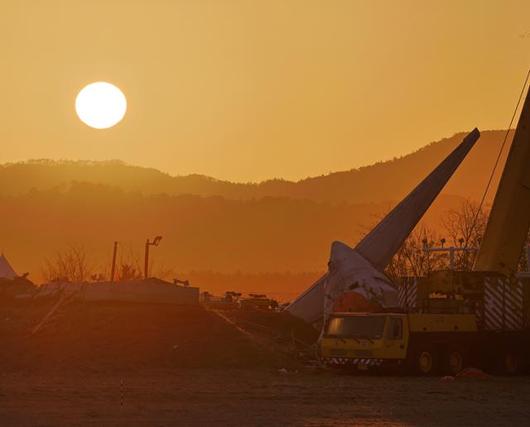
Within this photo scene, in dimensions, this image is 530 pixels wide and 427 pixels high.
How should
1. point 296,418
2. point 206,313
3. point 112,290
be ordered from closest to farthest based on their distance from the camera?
1. point 296,418
2. point 206,313
3. point 112,290

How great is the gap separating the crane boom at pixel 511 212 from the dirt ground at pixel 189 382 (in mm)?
5823

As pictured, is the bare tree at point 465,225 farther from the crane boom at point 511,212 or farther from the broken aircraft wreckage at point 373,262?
the crane boom at point 511,212

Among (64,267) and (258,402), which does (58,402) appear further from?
(64,267)

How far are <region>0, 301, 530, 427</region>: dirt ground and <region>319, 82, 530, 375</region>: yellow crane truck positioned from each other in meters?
1.00

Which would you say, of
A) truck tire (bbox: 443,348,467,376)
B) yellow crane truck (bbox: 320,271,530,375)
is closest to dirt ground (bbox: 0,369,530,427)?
yellow crane truck (bbox: 320,271,530,375)

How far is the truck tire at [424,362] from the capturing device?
3350 cm

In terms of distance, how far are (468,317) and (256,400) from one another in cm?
1241

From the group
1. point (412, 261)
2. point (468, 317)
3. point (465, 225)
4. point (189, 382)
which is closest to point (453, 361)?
point (468, 317)

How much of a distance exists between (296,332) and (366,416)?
23059 millimetres

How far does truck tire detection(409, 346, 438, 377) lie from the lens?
3350 centimetres

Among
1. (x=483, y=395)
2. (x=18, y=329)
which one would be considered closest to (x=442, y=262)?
(x=18, y=329)

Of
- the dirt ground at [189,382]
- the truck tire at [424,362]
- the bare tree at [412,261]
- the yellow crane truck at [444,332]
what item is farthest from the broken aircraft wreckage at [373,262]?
the bare tree at [412,261]

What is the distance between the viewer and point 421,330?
1330 inches

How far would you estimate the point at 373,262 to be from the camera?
167 feet
